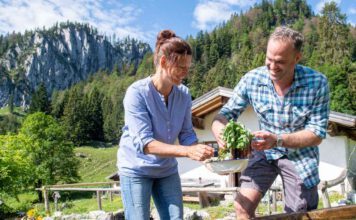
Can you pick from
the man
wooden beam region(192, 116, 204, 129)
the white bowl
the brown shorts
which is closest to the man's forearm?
the man

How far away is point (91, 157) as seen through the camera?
74.7 meters

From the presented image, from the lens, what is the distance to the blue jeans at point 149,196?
8.78 feet

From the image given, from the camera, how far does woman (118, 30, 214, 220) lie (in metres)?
2.57

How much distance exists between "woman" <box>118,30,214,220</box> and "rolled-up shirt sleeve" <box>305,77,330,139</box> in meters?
0.75

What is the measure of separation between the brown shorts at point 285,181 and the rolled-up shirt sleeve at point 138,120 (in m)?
0.76

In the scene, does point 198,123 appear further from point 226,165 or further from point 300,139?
point 226,165

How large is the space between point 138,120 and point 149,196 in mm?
503

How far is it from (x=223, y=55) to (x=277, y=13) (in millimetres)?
27470

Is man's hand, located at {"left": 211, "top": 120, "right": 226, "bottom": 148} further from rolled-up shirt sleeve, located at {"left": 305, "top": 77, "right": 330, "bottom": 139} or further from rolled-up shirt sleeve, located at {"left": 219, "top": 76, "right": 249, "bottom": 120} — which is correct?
rolled-up shirt sleeve, located at {"left": 305, "top": 77, "right": 330, "bottom": 139}

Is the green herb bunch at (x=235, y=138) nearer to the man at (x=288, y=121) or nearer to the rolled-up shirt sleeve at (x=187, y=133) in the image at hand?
the man at (x=288, y=121)

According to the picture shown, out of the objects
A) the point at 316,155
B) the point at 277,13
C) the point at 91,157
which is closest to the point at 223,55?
the point at 277,13

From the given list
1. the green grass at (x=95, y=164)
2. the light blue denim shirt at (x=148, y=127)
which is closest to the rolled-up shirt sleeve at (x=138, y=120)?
the light blue denim shirt at (x=148, y=127)

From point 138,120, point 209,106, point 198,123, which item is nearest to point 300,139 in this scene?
point 138,120

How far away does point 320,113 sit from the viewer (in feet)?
9.11
